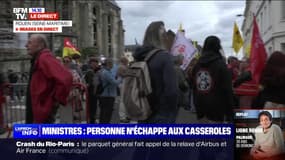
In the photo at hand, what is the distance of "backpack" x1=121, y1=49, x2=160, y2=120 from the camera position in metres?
4.18

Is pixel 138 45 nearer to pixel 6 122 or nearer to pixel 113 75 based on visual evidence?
pixel 6 122

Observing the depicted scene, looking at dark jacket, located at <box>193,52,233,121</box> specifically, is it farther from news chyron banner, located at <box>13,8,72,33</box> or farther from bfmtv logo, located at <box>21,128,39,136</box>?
bfmtv logo, located at <box>21,128,39,136</box>

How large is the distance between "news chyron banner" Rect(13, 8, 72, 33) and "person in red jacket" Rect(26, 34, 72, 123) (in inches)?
3.3

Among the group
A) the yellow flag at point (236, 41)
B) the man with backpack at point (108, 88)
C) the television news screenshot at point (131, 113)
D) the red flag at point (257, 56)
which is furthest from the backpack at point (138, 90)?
the yellow flag at point (236, 41)

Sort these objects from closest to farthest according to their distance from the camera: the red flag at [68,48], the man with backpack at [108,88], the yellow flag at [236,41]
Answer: the red flag at [68,48], the man with backpack at [108,88], the yellow flag at [236,41]

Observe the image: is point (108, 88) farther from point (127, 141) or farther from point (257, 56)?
point (127, 141)

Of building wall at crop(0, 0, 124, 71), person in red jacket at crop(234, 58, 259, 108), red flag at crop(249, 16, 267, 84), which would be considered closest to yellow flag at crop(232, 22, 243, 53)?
person in red jacket at crop(234, 58, 259, 108)

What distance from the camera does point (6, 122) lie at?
5.04 m

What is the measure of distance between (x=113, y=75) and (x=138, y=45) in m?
4.14

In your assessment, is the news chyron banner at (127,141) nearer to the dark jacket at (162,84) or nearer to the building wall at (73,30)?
the dark jacket at (162,84)

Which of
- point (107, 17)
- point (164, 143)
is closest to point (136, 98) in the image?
point (164, 143)

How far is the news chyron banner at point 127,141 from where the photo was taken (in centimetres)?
418

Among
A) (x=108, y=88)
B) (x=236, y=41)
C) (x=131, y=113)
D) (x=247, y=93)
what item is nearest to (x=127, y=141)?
(x=131, y=113)

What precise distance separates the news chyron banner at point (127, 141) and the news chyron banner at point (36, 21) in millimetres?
843
